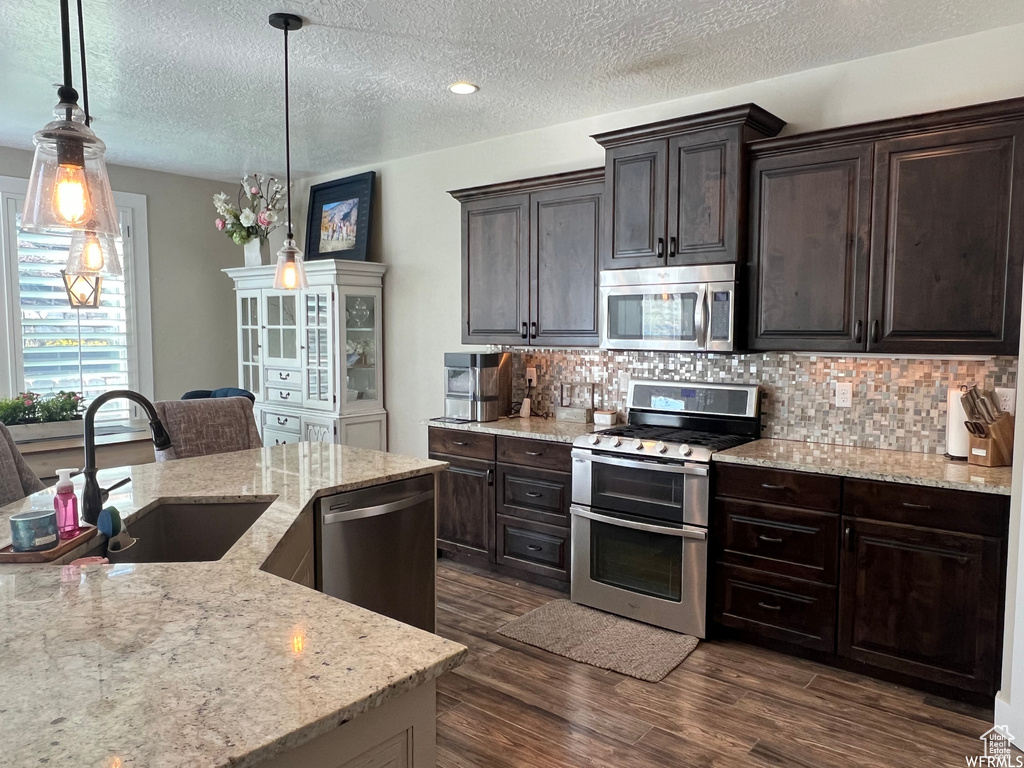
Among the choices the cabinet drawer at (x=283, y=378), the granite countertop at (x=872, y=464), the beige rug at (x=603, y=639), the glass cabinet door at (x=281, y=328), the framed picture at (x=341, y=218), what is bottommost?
the beige rug at (x=603, y=639)

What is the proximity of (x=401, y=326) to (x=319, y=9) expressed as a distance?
2.74 m

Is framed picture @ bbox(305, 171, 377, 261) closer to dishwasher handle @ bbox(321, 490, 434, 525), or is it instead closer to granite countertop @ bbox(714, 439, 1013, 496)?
dishwasher handle @ bbox(321, 490, 434, 525)

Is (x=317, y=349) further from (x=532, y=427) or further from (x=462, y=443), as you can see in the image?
(x=532, y=427)

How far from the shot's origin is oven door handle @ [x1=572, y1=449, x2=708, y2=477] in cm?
316

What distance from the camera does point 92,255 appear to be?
1.87 metres

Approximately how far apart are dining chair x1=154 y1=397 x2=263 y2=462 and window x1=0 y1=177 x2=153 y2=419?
1.99 meters

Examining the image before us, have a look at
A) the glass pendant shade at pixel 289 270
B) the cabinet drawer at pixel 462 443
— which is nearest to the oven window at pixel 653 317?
the cabinet drawer at pixel 462 443

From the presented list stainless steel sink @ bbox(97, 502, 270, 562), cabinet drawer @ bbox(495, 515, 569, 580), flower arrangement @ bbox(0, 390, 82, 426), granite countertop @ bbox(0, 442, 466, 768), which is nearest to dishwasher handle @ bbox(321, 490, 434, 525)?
stainless steel sink @ bbox(97, 502, 270, 562)

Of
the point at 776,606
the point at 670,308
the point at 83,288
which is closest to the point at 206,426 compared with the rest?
the point at 83,288

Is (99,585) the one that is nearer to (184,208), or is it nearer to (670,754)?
(670,754)

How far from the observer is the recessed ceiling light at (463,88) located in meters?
3.54

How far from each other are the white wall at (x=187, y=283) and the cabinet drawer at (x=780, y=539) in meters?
4.57

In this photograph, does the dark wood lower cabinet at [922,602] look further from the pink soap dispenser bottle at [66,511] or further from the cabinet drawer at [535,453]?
the pink soap dispenser bottle at [66,511]

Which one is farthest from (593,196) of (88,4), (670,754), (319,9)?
(670,754)
